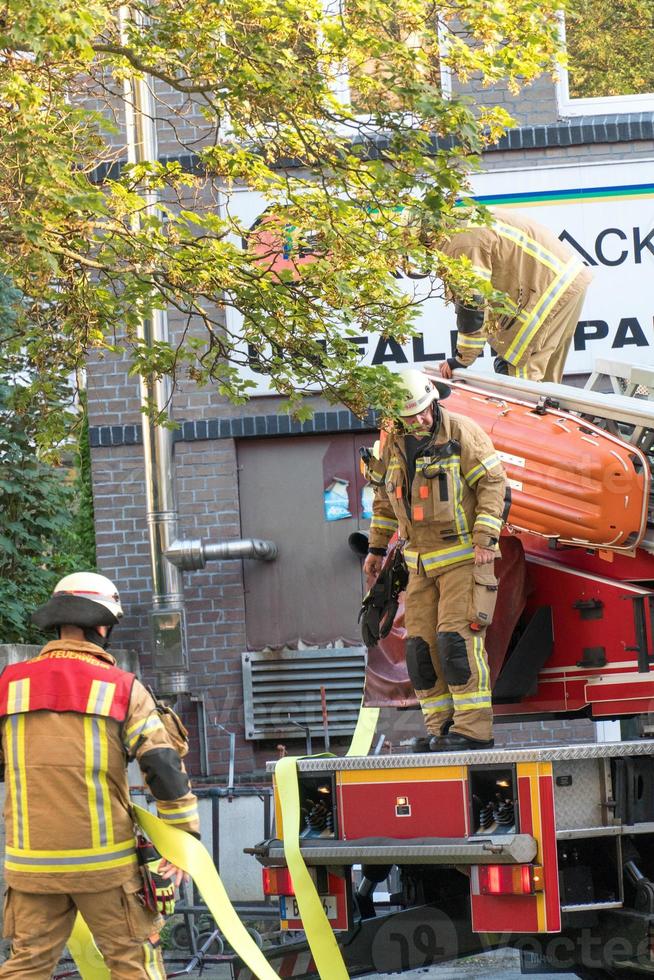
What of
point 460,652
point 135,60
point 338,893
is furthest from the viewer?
point 135,60

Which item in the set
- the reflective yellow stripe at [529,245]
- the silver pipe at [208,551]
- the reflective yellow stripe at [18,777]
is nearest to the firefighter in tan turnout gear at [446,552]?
the reflective yellow stripe at [529,245]

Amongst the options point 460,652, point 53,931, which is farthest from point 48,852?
point 460,652

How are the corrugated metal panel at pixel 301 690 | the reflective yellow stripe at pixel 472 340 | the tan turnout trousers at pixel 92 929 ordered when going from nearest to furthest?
1. the tan turnout trousers at pixel 92 929
2. the reflective yellow stripe at pixel 472 340
3. the corrugated metal panel at pixel 301 690

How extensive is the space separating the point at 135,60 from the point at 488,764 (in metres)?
3.68

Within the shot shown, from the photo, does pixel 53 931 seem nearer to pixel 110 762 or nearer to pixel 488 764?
pixel 110 762

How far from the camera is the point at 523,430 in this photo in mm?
6559

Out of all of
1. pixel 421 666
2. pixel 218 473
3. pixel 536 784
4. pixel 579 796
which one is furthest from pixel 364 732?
pixel 218 473

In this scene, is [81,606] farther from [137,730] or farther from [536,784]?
[536,784]

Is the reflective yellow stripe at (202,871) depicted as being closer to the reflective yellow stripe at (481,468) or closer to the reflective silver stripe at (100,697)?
the reflective silver stripe at (100,697)

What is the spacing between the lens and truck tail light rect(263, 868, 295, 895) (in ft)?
18.5

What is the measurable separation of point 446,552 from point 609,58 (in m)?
7.59

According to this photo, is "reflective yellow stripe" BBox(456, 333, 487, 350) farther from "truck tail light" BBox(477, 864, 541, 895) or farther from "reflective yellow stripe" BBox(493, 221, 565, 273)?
"truck tail light" BBox(477, 864, 541, 895)

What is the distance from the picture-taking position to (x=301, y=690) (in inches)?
458

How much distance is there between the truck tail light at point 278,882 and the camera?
18.5 ft
